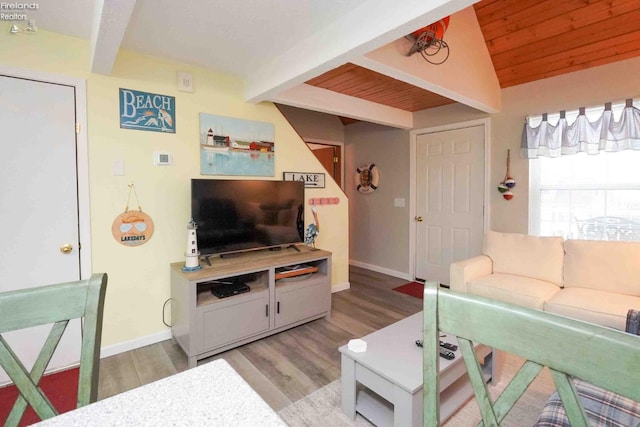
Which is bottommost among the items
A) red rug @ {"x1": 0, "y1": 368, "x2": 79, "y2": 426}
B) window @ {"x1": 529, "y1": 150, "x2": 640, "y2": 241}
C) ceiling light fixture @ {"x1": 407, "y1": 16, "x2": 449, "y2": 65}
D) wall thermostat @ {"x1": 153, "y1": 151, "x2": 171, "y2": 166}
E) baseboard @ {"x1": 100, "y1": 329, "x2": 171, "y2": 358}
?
red rug @ {"x1": 0, "y1": 368, "x2": 79, "y2": 426}

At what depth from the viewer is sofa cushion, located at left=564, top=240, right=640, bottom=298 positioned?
2.40 m

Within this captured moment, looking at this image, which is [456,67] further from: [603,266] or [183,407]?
[183,407]

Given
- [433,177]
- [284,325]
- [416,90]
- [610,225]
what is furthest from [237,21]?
[610,225]

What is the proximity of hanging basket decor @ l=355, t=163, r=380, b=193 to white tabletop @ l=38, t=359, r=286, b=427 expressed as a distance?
429cm

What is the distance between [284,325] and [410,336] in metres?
1.19

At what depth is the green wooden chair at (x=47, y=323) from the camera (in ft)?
2.49

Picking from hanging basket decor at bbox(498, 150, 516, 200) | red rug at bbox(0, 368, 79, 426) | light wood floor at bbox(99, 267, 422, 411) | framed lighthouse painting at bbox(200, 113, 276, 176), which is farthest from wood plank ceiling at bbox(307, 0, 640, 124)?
red rug at bbox(0, 368, 79, 426)

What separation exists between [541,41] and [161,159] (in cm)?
353

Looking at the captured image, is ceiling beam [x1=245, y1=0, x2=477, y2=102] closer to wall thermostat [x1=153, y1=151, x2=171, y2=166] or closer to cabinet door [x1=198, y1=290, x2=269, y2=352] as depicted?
wall thermostat [x1=153, y1=151, x2=171, y2=166]

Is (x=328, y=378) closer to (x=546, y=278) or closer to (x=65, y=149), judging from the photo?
(x=546, y=278)

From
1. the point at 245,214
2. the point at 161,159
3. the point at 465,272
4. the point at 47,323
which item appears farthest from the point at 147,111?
the point at 465,272

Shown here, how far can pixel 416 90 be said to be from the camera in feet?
11.0

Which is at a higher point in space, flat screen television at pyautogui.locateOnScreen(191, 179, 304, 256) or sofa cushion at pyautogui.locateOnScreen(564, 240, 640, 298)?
flat screen television at pyautogui.locateOnScreen(191, 179, 304, 256)

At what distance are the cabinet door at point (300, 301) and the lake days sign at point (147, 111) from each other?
164 centimetres
